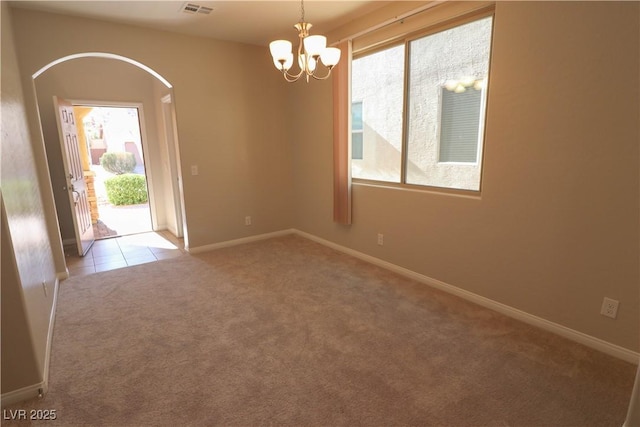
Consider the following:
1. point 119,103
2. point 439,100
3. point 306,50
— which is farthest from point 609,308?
point 119,103

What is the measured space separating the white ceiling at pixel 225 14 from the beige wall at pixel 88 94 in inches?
67.6

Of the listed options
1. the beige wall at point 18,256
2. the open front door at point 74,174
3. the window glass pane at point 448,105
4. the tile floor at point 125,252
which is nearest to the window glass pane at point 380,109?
the window glass pane at point 448,105

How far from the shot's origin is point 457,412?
1.75 metres

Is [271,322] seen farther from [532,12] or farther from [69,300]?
[532,12]

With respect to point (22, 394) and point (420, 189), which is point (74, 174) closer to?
point (22, 394)

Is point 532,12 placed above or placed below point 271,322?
above

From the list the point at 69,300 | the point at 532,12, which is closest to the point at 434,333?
the point at 532,12

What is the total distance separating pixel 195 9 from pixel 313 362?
132 inches

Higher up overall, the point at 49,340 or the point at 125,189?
the point at 125,189

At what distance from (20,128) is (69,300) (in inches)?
61.6

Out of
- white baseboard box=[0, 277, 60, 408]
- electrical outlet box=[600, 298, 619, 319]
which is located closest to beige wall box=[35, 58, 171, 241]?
white baseboard box=[0, 277, 60, 408]

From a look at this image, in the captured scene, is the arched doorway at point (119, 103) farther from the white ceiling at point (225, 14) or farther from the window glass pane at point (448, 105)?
the window glass pane at point (448, 105)

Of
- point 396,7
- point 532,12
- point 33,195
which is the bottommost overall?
point 33,195

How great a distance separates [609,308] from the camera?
2156mm
